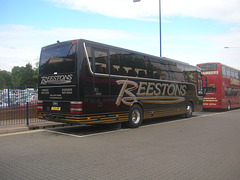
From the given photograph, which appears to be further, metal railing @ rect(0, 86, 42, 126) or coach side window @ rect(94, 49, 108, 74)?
metal railing @ rect(0, 86, 42, 126)

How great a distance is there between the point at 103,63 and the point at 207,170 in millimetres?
5799

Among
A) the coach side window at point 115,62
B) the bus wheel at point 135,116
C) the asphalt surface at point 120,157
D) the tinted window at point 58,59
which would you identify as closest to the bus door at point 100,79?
the coach side window at point 115,62

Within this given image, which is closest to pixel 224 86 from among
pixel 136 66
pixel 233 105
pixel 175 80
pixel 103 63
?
pixel 233 105

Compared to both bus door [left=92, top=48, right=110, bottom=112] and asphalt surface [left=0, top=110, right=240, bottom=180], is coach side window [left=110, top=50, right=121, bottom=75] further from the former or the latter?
asphalt surface [left=0, top=110, right=240, bottom=180]

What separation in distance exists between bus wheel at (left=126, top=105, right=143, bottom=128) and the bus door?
1616mm

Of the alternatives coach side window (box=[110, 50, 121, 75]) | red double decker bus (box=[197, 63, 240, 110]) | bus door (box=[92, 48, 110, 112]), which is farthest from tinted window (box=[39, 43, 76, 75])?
red double decker bus (box=[197, 63, 240, 110])

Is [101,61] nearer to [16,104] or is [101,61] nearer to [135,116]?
[135,116]

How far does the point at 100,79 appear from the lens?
30.0 feet

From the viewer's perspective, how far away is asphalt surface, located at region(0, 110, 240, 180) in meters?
4.56

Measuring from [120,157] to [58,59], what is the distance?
5.19 metres

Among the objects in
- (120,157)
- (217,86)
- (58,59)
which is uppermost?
(58,59)

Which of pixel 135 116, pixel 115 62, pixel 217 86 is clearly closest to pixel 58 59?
pixel 115 62

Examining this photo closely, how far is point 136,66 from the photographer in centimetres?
1105

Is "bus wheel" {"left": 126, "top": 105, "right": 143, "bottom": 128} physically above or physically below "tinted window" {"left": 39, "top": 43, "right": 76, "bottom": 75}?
below
